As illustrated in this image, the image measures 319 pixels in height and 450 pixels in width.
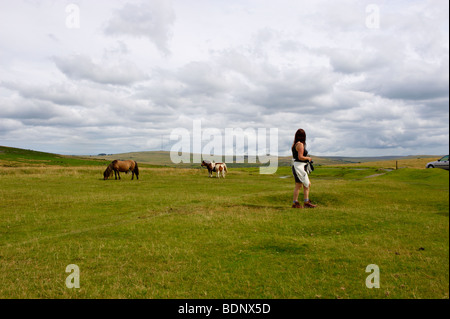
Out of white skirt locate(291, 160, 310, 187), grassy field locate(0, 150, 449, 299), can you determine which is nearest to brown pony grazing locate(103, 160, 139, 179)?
grassy field locate(0, 150, 449, 299)

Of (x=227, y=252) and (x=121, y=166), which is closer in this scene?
(x=227, y=252)

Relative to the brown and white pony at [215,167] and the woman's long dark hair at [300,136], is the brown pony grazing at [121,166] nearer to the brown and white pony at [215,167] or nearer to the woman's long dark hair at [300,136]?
the brown and white pony at [215,167]

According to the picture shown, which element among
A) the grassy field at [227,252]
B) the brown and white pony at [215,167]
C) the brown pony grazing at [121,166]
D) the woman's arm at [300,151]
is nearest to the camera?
the grassy field at [227,252]

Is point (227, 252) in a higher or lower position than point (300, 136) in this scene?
lower

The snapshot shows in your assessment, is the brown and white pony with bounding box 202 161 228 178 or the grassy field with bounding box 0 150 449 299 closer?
the grassy field with bounding box 0 150 449 299

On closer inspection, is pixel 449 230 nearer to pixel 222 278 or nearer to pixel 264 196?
pixel 222 278

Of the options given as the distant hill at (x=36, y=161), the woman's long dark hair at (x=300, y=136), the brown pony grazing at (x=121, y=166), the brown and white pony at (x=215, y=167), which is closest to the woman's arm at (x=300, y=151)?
the woman's long dark hair at (x=300, y=136)

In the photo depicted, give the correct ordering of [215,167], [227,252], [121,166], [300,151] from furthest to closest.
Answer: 1. [215,167]
2. [121,166]
3. [300,151]
4. [227,252]

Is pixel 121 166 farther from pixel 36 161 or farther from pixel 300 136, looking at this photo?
pixel 36 161

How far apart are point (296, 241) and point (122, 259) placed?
5287 millimetres

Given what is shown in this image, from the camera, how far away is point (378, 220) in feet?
40.5

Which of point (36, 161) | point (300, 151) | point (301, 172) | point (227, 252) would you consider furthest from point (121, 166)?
point (36, 161)

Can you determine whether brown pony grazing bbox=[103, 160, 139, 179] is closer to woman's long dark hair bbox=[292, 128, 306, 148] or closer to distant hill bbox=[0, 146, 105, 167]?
woman's long dark hair bbox=[292, 128, 306, 148]
